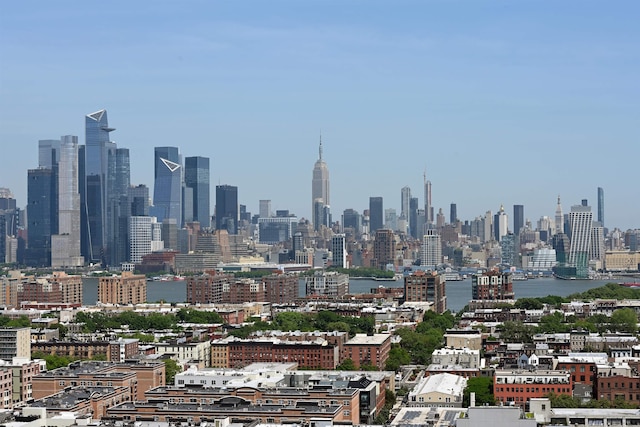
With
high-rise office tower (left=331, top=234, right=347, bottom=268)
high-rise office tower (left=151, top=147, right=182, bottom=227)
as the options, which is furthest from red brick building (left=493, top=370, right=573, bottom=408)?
high-rise office tower (left=151, top=147, right=182, bottom=227)

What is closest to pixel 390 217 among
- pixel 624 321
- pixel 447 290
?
pixel 447 290

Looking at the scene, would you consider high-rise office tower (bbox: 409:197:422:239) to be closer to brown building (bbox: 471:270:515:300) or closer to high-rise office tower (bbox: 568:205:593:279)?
high-rise office tower (bbox: 568:205:593:279)

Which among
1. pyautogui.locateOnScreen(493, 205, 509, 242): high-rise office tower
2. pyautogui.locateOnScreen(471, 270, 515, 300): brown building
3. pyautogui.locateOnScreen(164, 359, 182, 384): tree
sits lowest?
pyautogui.locateOnScreen(164, 359, 182, 384): tree

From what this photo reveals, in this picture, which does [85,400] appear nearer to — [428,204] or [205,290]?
[205,290]

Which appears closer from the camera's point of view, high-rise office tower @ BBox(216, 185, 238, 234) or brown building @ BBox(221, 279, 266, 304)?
brown building @ BBox(221, 279, 266, 304)

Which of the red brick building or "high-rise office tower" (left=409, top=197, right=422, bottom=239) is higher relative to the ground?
"high-rise office tower" (left=409, top=197, right=422, bottom=239)

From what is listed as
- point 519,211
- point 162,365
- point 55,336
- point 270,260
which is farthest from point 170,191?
point 162,365

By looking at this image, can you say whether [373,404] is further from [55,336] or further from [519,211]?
[519,211]
